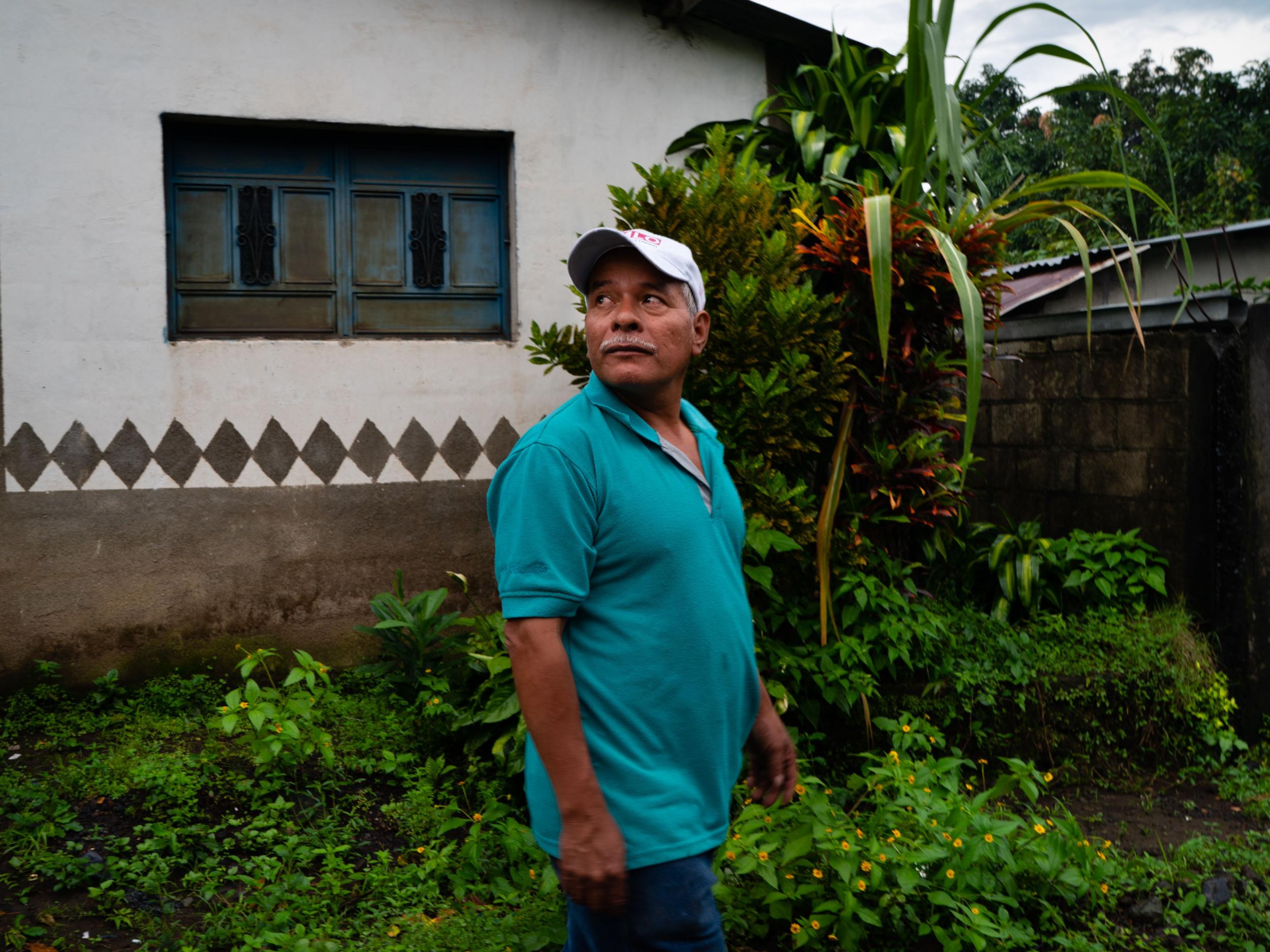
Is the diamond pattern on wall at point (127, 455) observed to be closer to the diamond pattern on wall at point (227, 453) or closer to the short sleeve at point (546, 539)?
the diamond pattern on wall at point (227, 453)

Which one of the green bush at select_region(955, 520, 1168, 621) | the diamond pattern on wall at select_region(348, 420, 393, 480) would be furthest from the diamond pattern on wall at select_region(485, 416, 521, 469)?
the green bush at select_region(955, 520, 1168, 621)

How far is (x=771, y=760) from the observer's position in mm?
2176

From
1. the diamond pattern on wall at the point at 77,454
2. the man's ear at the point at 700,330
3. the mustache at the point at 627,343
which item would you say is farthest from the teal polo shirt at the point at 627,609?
the diamond pattern on wall at the point at 77,454

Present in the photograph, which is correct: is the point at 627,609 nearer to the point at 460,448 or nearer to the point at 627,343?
the point at 627,343

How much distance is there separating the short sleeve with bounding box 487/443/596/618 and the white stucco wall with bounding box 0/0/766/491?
141 inches

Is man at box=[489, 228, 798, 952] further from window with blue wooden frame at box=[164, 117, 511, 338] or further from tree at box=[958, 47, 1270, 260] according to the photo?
tree at box=[958, 47, 1270, 260]

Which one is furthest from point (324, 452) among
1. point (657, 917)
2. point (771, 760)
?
point (657, 917)

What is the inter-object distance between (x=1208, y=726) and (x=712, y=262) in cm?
302

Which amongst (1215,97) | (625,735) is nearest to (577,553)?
(625,735)

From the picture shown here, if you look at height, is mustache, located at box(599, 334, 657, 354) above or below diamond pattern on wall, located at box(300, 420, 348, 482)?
above

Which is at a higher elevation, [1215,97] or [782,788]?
[1215,97]

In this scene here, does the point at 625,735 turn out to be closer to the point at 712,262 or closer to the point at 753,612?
the point at 753,612

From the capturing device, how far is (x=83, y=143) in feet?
15.5

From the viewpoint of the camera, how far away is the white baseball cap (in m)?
1.91
